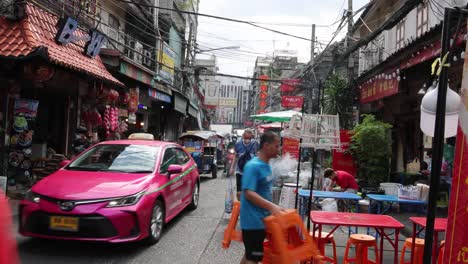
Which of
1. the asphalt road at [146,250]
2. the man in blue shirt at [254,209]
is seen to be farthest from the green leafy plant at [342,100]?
the man in blue shirt at [254,209]

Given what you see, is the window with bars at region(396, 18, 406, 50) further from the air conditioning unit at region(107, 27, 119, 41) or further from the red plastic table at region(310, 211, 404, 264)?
the red plastic table at region(310, 211, 404, 264)

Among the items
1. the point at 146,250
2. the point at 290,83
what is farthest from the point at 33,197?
the point at 290,83

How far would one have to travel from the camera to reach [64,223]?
5266 millimetres

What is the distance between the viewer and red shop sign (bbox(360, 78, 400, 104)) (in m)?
10.8

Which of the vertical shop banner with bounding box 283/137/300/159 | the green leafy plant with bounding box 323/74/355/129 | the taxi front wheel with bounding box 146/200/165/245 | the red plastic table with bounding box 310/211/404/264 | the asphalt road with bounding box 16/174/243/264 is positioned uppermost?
the green leafy plant with bounding box 323/74/355/129

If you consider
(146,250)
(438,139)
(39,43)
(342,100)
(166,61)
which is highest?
(166,61)

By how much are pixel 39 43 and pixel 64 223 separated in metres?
5.01

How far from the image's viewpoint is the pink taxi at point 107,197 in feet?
17.4

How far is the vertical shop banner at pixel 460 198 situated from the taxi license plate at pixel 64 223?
4246 millimetres

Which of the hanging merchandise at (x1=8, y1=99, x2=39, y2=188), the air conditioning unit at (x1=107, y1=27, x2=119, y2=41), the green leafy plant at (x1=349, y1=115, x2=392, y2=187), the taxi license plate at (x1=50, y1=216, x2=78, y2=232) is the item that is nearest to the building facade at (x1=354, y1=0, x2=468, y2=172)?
the green leafy plant at (x1=349, y1=115, x2=392, y2=187)

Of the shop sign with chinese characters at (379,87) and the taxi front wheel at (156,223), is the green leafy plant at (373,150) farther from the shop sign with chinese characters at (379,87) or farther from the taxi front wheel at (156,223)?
the taxi front wheel at (156,223)

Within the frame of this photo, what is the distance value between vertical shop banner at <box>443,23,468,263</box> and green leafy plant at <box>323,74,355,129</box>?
42.6ft

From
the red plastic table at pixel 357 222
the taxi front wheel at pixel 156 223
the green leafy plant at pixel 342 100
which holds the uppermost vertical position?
the green leafy plant at pixel 342 100

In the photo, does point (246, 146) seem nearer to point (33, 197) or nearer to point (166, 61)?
point (33, 197)
